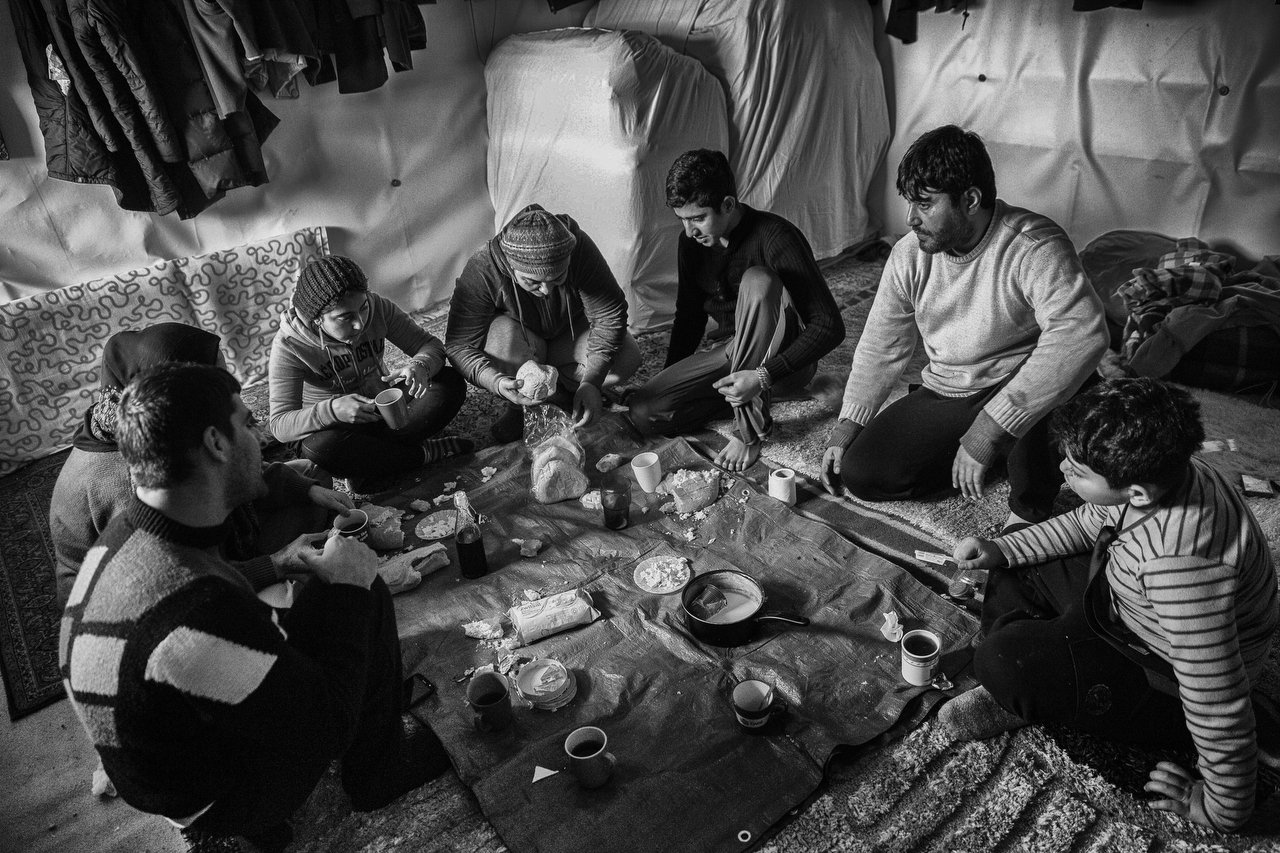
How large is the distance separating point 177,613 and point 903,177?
2.51m

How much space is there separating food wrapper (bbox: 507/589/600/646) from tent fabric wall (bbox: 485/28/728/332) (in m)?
2.59

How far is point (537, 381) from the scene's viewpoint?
3.46m

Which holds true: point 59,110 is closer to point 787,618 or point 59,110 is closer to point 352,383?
point 352,383

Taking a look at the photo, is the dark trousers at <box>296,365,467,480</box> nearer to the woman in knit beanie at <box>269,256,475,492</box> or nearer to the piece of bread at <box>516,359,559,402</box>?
the woman in knit beanie at <box>269,256,475,492</box>

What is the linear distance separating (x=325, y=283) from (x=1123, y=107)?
15.2 ft

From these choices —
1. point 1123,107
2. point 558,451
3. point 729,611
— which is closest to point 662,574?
point 729,611

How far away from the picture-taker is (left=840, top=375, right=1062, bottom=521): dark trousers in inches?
124

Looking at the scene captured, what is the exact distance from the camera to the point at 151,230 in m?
4.41

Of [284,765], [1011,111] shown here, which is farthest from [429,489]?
[1011,111]

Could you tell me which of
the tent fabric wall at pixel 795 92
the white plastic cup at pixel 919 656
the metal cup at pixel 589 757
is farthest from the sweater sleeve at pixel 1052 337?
the tent fabric wall at pixel 795 92

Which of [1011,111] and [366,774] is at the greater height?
[1011,111]

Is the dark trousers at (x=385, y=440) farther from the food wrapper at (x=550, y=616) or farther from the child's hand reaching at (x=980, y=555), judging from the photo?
the child's hand reaching at (x=980, y=555)

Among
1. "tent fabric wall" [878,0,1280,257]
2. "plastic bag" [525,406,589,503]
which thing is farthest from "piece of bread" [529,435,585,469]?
"tent fabric wall" [878,0,1280,257]

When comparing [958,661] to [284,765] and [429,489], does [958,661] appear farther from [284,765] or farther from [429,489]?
[429,489]
